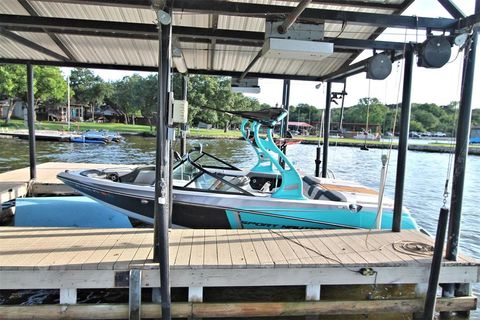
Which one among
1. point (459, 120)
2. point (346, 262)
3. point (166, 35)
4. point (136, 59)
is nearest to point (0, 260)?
point (166, 35)

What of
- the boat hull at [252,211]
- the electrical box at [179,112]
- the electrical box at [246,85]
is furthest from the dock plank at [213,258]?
the electrical box at [246,85]

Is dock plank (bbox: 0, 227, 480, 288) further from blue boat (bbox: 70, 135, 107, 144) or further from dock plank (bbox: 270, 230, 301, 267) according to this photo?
blue boat (bbox: 70, 135, 107, 144)

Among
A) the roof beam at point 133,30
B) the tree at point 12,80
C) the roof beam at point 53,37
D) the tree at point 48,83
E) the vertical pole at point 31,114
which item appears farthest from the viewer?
the tree at point 48,83

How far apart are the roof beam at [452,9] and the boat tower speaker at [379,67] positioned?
81cm

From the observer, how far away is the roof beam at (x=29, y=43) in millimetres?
4979

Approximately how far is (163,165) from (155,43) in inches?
122

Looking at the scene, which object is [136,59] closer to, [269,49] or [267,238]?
[269,49]

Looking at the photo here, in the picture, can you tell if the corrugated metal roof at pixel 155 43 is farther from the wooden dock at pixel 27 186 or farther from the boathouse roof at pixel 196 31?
the wooden dock at pixel 27 186

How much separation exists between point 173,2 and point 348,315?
12.4 feet

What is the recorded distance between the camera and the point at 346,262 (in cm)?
369

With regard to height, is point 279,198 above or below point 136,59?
below

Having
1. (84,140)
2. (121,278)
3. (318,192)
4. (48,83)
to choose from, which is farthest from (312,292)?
(48,83)

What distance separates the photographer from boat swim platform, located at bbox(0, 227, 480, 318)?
3.37 m

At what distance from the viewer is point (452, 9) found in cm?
399
